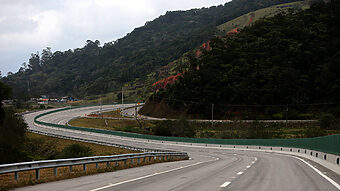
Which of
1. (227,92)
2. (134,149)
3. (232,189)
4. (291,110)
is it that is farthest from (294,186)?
(227,92)

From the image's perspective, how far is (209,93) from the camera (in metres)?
116

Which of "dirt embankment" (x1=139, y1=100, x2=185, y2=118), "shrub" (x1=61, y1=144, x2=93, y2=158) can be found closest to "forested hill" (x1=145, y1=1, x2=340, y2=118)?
"dirt embankment" (x1=139, y1=100, x2=185, y2=118)

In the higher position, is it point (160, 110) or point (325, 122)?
point (160, 110)

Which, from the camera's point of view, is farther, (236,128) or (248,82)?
(248,82)

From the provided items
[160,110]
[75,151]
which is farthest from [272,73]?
[75,151]

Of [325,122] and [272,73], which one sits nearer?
[325,122]

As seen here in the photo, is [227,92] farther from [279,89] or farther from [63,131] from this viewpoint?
[63,131]

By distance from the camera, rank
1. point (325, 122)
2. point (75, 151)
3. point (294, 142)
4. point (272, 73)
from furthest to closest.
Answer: point (272, 73) → point (325, 122) → point (294, 142) → point (75, 151)

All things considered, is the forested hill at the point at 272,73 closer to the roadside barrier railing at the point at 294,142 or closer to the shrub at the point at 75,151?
the roadside barrier railing at the point at 294,142

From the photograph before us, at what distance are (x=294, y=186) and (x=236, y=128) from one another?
263 feet

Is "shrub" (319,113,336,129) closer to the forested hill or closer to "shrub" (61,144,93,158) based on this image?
the forested hill

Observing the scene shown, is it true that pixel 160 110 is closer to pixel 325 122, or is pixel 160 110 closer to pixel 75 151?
pixel 325 122

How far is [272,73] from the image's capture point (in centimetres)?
10988

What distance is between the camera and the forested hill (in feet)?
349
